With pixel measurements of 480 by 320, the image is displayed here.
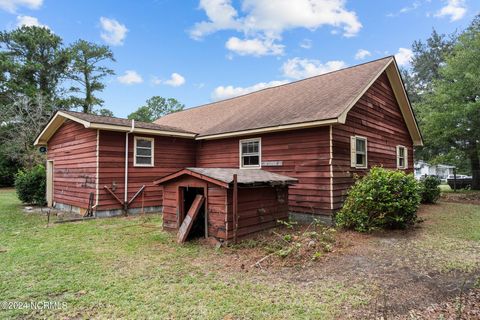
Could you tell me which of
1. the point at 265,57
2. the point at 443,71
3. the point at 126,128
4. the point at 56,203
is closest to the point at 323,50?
the point at 265,57

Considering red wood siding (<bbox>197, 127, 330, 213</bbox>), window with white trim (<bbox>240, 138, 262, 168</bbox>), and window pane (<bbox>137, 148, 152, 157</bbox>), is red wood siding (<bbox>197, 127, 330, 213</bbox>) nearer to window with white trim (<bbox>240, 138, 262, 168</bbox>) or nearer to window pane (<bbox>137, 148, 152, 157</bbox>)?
window with white trim (<bbox>240, 138, 262, 168</bbox>)

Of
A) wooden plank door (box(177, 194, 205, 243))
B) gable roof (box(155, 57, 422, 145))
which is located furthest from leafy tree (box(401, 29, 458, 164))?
wooden plank door (box(177, 194, 205, 243))

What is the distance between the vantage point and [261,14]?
1476 centimetres

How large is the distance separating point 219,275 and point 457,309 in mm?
3010

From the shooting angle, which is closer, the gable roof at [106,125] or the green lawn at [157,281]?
the green lawn at [157,281]

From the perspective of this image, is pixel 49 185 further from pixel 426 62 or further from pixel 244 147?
pixel 426 62

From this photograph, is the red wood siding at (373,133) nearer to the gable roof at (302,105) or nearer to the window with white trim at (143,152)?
the gable roof at (302,105)

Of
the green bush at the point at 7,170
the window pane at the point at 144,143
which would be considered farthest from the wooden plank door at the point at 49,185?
the green bush at the point at 7,170

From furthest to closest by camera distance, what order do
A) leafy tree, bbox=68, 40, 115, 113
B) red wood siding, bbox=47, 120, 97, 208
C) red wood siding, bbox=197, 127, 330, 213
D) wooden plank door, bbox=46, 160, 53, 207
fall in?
leafy tree, bbox=68, 40, 115, 113, wooden plank door, bbox=46, 160, 53, 207, red wood siding, bbox=47, 120, 97, 208, red wood siding, bbox=197, 127, 330, 213

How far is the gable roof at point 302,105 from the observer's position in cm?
835

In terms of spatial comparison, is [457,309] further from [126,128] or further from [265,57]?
[265,57]

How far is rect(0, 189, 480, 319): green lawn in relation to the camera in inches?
127

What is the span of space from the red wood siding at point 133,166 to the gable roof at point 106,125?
1.28 feet

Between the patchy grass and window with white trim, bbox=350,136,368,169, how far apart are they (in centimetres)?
573
